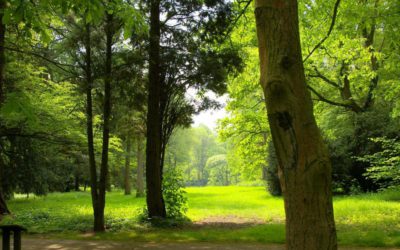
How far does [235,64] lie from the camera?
13320mm

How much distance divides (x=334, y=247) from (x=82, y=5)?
3.70 meters

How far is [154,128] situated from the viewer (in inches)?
519

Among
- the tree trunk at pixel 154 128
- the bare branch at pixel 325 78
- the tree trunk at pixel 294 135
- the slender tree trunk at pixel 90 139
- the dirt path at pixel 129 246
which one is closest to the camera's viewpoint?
the tree trunk at pixel 294 135

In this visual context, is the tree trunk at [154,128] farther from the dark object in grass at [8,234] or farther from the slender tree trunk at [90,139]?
the dark object in grass at [8,234]

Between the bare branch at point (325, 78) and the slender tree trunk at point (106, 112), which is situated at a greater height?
the bare branch at point (325, 78)

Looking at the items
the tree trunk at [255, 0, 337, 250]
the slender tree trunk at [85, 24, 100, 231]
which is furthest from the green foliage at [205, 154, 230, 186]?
the tree trunk at [255, 0, 337, 250]

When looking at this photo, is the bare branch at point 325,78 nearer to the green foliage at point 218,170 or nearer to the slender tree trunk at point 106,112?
the slender tree trunk at point 106,112

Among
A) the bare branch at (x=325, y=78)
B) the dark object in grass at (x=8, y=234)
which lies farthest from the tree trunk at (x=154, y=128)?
the bare branch at (x=325, y=78)

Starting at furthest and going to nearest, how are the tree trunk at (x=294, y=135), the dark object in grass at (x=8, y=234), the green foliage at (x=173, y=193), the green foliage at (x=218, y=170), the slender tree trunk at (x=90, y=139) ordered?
the green foliage at (x=218, y=170), the green foliage at (x=173, y=193), the slender tree trunk at (x=90, y=139), the dark object in grass at (x=8, y=234), the tree trunk at (x=294, y=135)

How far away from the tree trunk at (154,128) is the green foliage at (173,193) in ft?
1.41

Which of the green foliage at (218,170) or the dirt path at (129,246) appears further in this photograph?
the green foliage at (218,170)

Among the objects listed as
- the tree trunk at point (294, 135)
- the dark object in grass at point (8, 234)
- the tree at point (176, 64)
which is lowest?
the dark object in grass at point (8, 234)

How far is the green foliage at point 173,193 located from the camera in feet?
44.1

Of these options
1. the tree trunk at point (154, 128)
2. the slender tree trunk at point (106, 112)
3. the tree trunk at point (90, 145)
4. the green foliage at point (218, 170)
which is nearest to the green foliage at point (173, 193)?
the tree trunk at point (154, 128)
